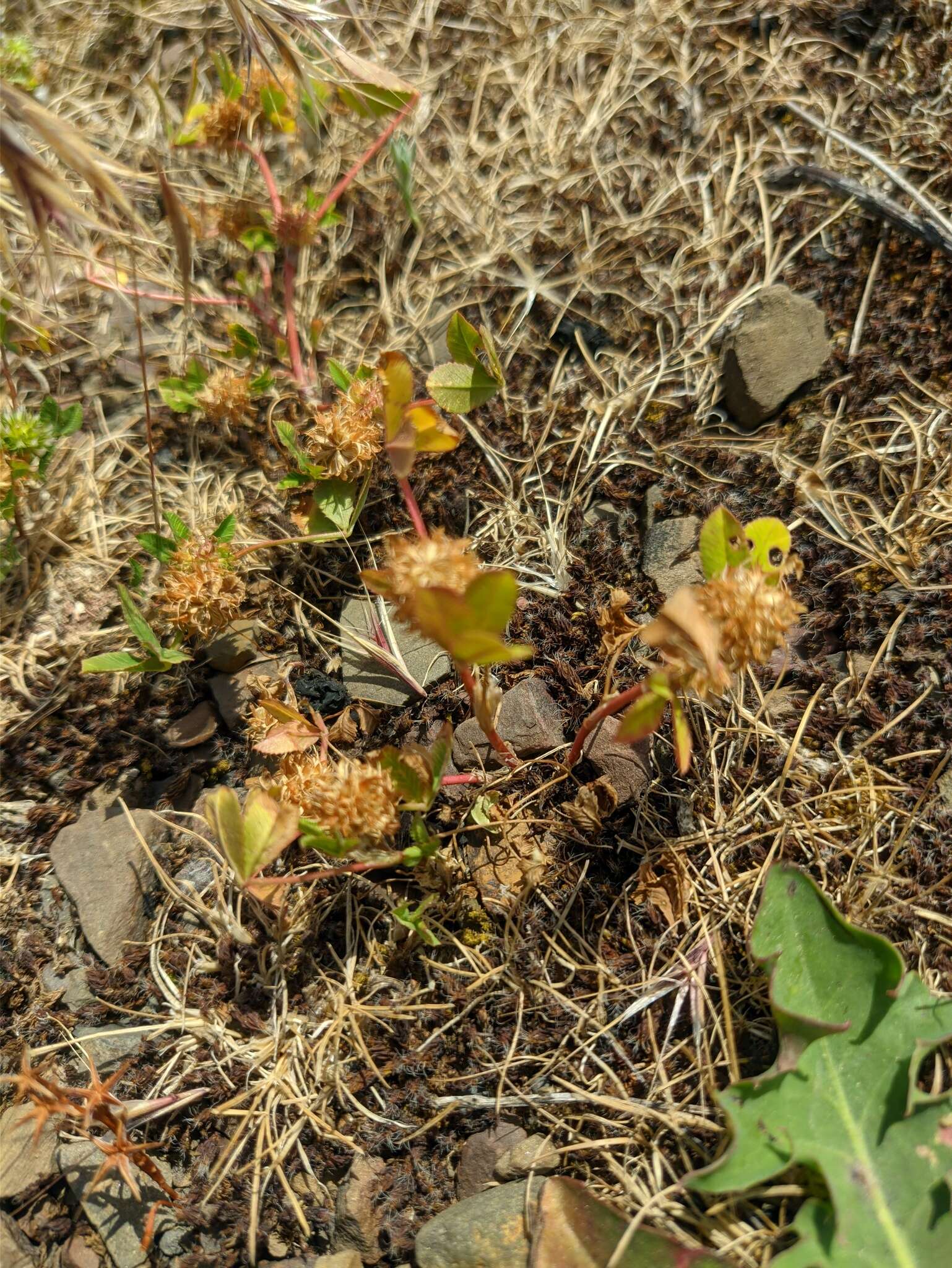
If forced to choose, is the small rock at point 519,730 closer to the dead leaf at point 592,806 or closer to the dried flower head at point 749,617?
the dead leaf at point 592,806

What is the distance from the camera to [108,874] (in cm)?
228

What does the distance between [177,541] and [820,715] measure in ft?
6.20

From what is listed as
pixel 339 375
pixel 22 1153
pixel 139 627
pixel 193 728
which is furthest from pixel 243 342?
pixel 22 1153

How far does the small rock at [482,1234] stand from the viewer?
1758 mm

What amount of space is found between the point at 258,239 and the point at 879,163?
6.62 ft

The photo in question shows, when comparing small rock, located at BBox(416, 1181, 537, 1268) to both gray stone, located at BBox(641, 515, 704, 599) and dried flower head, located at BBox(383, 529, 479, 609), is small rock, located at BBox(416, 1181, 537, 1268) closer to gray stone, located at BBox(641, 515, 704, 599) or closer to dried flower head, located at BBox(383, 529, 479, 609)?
dried flower head, located at BBox(383, 529, 479, 609)

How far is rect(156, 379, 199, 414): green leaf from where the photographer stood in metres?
2.67

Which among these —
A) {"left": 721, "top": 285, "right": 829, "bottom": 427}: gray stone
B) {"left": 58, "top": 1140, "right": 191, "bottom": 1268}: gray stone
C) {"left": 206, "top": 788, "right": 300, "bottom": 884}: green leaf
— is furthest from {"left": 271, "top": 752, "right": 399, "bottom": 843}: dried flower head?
{"left": 721, "top": 285, "right": 829, "bottom": 427}: gray stone

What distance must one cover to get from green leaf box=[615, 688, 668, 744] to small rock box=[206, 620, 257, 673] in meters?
1.33

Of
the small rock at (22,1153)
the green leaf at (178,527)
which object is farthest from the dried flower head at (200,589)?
the small rock at (22,1153)

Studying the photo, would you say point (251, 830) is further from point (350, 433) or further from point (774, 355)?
point (774, 355)

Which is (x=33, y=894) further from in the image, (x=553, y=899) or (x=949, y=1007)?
(x=949, y=1007)

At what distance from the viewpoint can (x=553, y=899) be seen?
2.06 metres

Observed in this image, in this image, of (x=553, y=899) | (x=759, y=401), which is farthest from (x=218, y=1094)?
(x=759, y=401)
